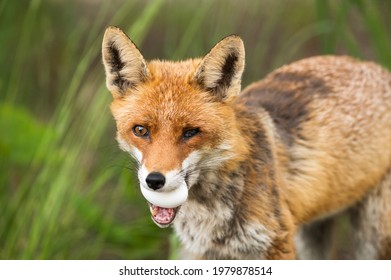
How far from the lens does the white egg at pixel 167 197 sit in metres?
4.87

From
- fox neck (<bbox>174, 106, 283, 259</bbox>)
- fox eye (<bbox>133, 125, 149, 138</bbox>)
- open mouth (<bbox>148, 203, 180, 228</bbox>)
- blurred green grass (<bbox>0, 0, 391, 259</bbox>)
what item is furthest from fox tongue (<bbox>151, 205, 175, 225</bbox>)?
blurred green grass (<bbox>0, 0, 391, 259</bbox>)

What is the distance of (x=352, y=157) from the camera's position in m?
6.48

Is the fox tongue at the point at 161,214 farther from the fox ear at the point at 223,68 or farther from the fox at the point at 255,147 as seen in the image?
the fox ear at the point at 223,68

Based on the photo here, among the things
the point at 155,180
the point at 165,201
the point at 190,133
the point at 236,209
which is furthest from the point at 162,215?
the point at 236,209

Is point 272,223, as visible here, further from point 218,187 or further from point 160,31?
point 160,31

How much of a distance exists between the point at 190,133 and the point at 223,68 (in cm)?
49

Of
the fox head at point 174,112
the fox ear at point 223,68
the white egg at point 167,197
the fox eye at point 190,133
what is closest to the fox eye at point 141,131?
the fox head at point 174,112

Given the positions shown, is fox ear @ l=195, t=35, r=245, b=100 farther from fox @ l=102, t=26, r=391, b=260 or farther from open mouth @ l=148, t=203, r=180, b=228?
open mouth @ l=148, t=203, r=180, b=228

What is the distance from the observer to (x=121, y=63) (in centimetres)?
534

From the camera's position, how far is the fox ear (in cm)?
513

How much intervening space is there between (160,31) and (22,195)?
4525 millimetres

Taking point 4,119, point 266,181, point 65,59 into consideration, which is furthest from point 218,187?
point 65,59

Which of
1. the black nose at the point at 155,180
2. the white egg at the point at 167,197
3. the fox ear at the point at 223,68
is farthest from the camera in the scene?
the fox ear at the point at 223,68

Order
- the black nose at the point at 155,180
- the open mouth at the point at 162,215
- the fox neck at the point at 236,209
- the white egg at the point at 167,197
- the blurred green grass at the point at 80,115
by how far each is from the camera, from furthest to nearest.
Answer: the blurred green grass at the point at 80,115, the fox neck at the point at 236,209, the open mouth at the point at 162,215, the white egg at the point at 167,197, the black nose at the point at 155,180
